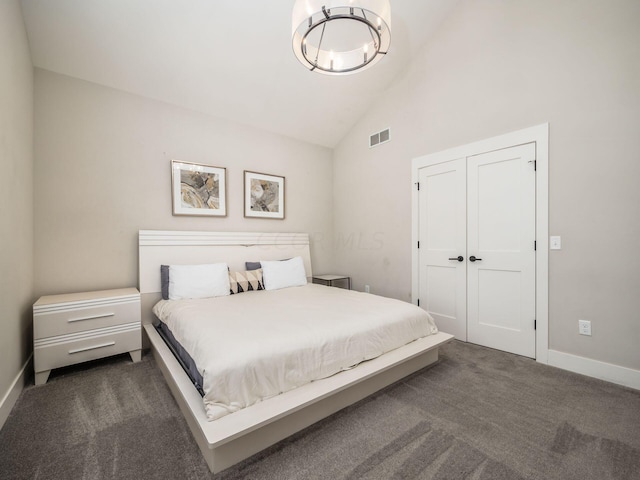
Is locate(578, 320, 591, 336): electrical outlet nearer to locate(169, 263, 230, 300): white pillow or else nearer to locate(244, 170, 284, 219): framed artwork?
locate(169, 263, 230, 300): white pillow

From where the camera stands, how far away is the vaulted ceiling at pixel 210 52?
248 centimetres

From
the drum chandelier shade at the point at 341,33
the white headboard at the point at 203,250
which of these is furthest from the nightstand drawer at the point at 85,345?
the drum chandelier shade at the point at 341,33

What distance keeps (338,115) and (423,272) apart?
254 centimetres

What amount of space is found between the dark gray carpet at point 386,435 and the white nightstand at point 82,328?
0.71 ft

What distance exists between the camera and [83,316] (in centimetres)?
239

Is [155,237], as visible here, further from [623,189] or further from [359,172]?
[623,189]

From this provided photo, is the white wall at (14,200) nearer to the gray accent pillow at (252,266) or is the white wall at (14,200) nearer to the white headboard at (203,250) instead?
the white headboard at (203,250)

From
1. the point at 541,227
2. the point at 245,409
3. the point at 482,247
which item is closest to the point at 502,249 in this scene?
the point at 482,247

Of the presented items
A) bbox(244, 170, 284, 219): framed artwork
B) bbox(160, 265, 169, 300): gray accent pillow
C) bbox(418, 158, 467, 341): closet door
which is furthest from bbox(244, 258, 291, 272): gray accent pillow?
bbox(418, 158, 467, 341): closet door

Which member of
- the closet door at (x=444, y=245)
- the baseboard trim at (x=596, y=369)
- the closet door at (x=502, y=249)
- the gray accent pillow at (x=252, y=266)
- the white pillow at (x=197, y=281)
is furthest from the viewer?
the gray accent pillow at (x=252, y=266)

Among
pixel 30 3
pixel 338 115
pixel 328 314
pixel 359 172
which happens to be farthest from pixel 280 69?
pixel 328 314

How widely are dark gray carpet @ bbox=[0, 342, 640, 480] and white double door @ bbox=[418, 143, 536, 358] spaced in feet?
2.22

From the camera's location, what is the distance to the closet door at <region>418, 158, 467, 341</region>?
3.18m

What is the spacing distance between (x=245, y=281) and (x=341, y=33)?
295 centimetres
